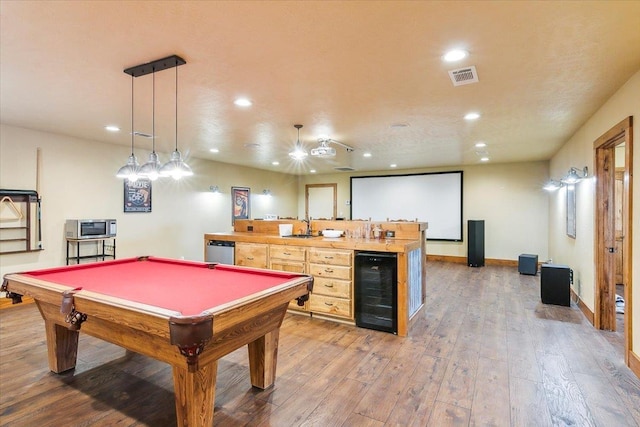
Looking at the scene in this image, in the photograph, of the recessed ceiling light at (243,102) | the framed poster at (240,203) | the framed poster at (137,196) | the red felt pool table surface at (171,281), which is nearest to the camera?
the red felt pool table surface at (171,281)

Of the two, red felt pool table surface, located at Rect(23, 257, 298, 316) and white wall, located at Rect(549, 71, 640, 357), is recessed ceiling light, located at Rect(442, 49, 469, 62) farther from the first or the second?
red felt pool table surface, located at Rect(23, 257, 298, 316)

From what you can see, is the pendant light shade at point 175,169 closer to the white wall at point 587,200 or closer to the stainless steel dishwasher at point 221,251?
the stainless steel dishwasher at point 221,251

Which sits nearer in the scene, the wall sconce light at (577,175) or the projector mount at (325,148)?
the wall sconce light at (577,175)

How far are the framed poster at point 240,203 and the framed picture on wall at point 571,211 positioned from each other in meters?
6.94

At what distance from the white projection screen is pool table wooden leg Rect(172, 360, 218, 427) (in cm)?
785

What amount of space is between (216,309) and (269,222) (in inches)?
147

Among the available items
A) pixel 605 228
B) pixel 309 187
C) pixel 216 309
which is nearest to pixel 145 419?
pixel 216 309

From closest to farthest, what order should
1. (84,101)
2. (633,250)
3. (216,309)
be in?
(216,309) → (633,250) → (84,101)

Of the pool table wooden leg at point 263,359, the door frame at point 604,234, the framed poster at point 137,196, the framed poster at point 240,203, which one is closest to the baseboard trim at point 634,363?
the door frame at point 604,234

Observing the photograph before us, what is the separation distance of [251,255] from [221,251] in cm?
58

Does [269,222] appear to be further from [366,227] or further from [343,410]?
[343,410]

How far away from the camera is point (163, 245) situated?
669 centimetres

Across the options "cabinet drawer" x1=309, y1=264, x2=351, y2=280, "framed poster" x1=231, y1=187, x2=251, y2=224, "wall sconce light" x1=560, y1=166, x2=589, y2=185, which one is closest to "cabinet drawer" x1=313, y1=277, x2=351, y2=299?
"cabinet drawer" x1=309, y1=264, x2=351, y2=280

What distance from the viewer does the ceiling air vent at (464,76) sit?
271 centimetres
